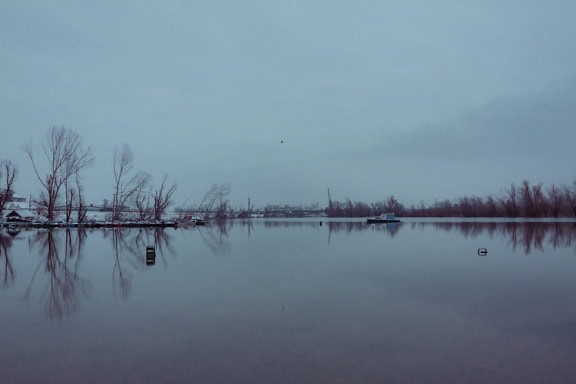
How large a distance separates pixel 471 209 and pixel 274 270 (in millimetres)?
77438

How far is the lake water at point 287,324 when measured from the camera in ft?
13.9

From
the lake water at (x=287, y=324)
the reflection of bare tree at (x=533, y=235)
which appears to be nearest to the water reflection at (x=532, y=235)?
the reflection of bare tree at (x=533, y=235)

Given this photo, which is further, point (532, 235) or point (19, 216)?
point (19, 216)

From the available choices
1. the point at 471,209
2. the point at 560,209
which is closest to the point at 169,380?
the point at 560,209

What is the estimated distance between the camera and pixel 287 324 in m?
5.97

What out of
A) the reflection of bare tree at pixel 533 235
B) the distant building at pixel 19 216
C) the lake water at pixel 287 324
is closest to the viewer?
the lake water at pixel 287 324

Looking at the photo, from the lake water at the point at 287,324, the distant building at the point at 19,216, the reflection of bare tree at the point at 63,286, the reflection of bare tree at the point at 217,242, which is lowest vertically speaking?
the lake water at the point at 287,324

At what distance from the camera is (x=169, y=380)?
4.00 metres

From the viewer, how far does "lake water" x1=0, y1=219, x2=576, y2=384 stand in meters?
4.25

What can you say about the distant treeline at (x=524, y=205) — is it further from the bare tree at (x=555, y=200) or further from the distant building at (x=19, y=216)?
the distant building at (x=19, y=216)

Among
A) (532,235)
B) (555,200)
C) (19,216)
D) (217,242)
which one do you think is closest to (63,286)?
(217,242)

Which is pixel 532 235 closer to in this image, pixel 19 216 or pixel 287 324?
pixel 287 324

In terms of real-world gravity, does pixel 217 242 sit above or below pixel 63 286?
above

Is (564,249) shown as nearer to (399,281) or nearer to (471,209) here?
(399,281)
